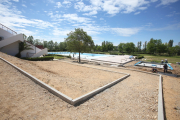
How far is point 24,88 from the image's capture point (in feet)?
15.2

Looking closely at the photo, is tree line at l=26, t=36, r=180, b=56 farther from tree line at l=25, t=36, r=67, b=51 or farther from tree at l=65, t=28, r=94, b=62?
tree at l=65, t=28, r=94, b=62

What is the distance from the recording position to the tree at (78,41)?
20.5 meters

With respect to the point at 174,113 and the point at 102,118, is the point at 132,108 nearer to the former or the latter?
the point at 102,118

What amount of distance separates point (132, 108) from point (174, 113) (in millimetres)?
1896

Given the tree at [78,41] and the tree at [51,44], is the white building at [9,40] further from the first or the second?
the tree at [51,44]

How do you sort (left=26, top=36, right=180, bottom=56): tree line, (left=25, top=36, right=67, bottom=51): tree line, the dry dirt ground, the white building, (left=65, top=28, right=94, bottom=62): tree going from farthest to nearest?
(left=25, top=36, right=67, bottom=51): tree line, (left=26, top=36, right=180, bottom=56): tree line, (left=65, top=28, right=94, bottom=62): tree, the white building, the dry dirt ground

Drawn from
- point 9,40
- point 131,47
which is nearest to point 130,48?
point 131,47

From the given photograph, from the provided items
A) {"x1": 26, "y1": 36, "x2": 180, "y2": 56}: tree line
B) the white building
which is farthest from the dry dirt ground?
{"x1": 26, "y1": 36, "x2": 180, "y2": 56}: tree line

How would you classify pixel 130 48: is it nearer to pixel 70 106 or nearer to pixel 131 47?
pixel 131 47

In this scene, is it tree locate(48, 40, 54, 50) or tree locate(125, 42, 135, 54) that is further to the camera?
tree locate(48, 40, 54, 50)

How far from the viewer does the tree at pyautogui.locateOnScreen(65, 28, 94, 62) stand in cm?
2050

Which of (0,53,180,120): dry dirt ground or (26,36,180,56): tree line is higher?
(26,36,180,56): tree line

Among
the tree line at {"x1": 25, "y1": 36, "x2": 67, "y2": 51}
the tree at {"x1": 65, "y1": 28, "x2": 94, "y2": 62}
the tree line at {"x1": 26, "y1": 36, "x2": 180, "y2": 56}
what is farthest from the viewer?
the tree line at {"x1": 25, "y1": 36, "x2": 67, "y2": 51}

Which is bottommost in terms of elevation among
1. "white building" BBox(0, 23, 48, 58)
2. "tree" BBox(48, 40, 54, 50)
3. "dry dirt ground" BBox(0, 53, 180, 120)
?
"dry dirt ground" BBox(0, 53, 180, 120)
